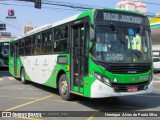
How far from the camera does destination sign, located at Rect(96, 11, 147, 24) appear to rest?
9.55m

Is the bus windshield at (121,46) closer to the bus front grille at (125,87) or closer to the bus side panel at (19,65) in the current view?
the bus front grille at (125,87)

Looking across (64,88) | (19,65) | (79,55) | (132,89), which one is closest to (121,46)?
(132,89)

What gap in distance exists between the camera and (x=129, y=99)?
11930 mm

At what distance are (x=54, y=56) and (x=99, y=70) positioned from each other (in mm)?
3567

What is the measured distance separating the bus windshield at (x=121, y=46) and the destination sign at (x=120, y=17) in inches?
10.6

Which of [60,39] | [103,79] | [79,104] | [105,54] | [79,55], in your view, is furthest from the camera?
[60,39]

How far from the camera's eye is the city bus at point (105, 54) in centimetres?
927

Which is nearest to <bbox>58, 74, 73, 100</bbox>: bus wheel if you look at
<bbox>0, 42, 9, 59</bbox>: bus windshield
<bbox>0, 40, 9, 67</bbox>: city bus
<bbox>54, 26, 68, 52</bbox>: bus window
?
<bbox>54, 26, 68, 52</bbox>: bus window

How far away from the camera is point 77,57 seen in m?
10.4

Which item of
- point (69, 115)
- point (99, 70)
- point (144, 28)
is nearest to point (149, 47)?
point (144, 28)

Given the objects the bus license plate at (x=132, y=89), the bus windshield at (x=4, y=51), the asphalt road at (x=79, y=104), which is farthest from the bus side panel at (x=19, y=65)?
the bus windshield at (x=4, y=51)

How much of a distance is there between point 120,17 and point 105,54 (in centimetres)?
139

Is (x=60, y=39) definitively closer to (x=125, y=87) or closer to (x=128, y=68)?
(x=128, y=68)

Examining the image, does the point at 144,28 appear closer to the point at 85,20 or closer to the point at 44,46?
the point at 85,20
